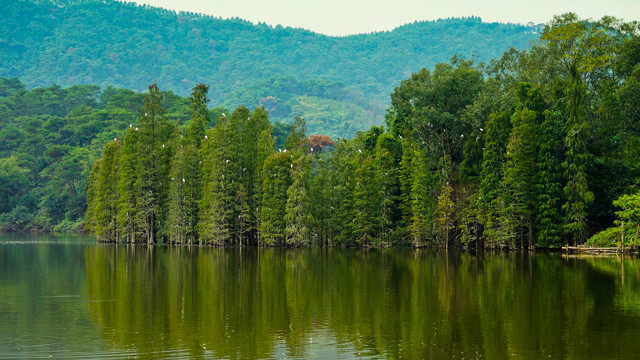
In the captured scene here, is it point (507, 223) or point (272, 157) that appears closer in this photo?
point (507, 223)

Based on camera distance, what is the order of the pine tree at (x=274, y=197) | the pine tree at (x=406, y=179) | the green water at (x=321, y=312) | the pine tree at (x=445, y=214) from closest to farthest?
the green water at (x=321, y=312), the pine tree at (x=445, y=214), the pine tree at (x=406, y=179), the pine tree at (x=274, y=197)

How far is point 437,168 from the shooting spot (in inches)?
3027

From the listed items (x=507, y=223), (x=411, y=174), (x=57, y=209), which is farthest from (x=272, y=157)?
(x=57, y=209)

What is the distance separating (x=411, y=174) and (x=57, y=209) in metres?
83.3

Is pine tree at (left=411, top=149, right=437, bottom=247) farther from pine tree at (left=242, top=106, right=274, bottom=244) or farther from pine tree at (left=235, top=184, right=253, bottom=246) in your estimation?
pine tree at (left=235, top=184, right=253, bottom=246)

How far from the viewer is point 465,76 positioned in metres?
74.8

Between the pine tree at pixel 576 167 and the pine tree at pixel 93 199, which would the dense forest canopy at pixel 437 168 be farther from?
the pine tree at pixel 93 199

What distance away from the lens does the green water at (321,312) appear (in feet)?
64.8

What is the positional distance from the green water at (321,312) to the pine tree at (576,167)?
1456 cm

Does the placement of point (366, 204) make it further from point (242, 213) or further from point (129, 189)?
point (129, 189)

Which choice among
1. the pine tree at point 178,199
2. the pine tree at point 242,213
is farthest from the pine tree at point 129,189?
the pine tree at point 242,213

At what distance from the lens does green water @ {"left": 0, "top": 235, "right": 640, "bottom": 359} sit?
1977cm

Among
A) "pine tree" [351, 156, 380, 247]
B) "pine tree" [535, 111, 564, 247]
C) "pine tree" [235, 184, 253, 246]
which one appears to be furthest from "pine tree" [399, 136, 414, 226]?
"pine tree" [235, 184, 253, 246]

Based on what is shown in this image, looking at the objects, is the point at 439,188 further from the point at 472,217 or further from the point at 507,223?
the point at 507,223
